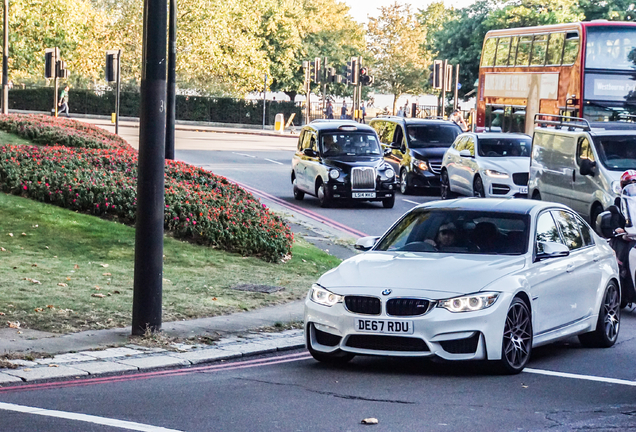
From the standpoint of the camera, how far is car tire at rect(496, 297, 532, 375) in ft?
27.2

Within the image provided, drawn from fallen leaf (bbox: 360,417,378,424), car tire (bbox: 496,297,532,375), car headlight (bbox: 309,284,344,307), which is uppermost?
car headlight (bbox: 309,284,344,307)

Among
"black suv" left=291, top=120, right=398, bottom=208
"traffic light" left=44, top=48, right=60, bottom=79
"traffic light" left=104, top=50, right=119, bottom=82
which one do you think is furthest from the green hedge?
"black suv" left=291, top=120, right=398, bottom=208

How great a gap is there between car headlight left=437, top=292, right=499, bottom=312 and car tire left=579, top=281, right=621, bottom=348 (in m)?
2.19

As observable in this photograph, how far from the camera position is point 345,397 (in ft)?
24.8

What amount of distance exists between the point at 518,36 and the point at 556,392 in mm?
25833

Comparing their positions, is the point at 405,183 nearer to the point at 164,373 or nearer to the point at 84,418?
the point at 164,373

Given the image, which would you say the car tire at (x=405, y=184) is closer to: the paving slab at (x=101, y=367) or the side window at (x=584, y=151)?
the side window at (x=584, y=151)

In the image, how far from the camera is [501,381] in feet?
26.8

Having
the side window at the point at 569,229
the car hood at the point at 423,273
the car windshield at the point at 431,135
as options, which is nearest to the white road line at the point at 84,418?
the car hood at the point at 423,273

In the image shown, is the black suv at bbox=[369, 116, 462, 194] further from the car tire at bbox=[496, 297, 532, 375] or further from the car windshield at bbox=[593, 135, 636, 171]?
the car tire at bbox=[496, 297, 532, 375]

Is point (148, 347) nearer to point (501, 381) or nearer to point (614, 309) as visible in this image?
point (501, 381)

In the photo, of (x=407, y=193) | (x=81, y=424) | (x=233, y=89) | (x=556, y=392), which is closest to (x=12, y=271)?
(x=81, y=424)

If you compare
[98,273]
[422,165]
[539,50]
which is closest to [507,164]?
[422,165]

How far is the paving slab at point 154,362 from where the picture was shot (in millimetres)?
8664
